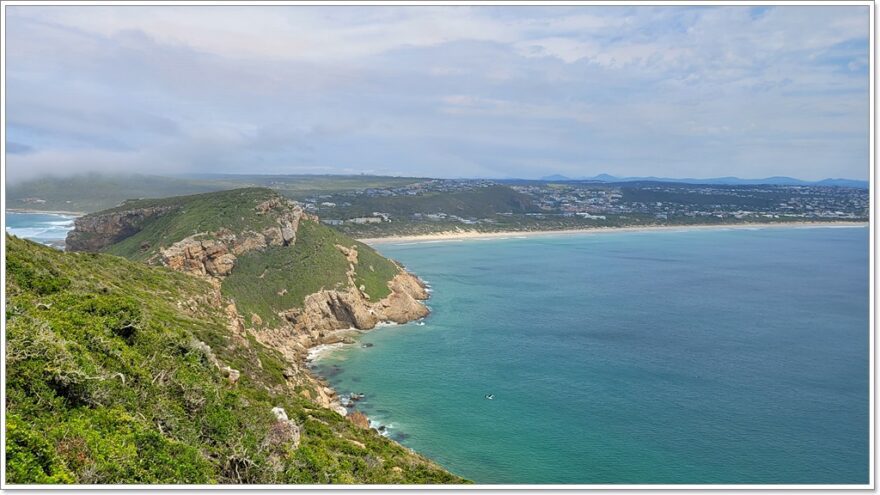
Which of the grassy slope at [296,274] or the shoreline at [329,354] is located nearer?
the shoreline at [329,354]

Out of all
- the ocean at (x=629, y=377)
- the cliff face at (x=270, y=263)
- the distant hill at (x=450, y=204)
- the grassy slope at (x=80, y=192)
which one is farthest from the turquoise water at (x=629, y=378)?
the grassy slope at (x=80, y=192)

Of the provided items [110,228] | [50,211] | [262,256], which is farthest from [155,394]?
[50,211]

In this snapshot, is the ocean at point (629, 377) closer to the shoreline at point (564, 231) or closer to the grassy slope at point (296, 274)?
the grassy slope at point (296, 274)

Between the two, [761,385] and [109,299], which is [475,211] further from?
[109,299]

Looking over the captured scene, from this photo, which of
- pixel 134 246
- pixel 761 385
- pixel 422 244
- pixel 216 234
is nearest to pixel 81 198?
pixel 422 244

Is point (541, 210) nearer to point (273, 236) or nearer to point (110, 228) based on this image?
point (273, 236)

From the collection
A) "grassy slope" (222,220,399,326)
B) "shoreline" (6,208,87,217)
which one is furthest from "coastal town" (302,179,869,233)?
"shoreline" (6,208,87,217)
